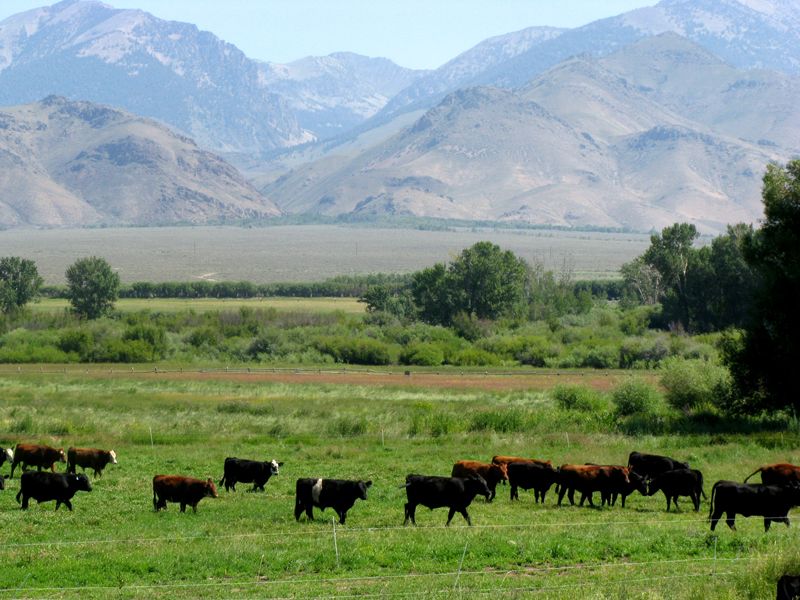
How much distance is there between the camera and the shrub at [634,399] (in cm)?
3425

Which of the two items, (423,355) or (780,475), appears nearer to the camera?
(780,475)

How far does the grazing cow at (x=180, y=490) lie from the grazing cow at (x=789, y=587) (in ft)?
39.2

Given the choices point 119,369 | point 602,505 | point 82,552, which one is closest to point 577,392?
point 602,505

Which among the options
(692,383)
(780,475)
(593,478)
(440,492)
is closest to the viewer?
(440,492)

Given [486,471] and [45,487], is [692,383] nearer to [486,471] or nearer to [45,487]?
[486,471]

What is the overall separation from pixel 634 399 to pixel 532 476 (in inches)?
657

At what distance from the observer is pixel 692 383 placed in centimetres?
3484

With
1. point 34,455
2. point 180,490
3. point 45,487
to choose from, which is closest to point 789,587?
point 180,490

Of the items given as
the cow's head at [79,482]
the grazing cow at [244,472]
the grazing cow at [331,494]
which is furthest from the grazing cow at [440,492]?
the cow's head at [79,482]

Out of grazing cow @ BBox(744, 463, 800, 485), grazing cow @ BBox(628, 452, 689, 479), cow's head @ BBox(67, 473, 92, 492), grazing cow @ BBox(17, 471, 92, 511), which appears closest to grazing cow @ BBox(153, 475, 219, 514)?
cow's head @ BBox(67, 473, 92, 492)

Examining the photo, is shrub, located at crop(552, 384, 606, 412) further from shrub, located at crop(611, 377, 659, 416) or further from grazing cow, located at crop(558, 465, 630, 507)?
grazing cow, located at crop(558, 465, 630, 507)

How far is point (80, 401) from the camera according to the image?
41.0 meters

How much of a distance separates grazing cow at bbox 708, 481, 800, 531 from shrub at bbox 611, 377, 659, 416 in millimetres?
18823

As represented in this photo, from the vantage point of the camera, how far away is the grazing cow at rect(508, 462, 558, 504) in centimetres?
1897
